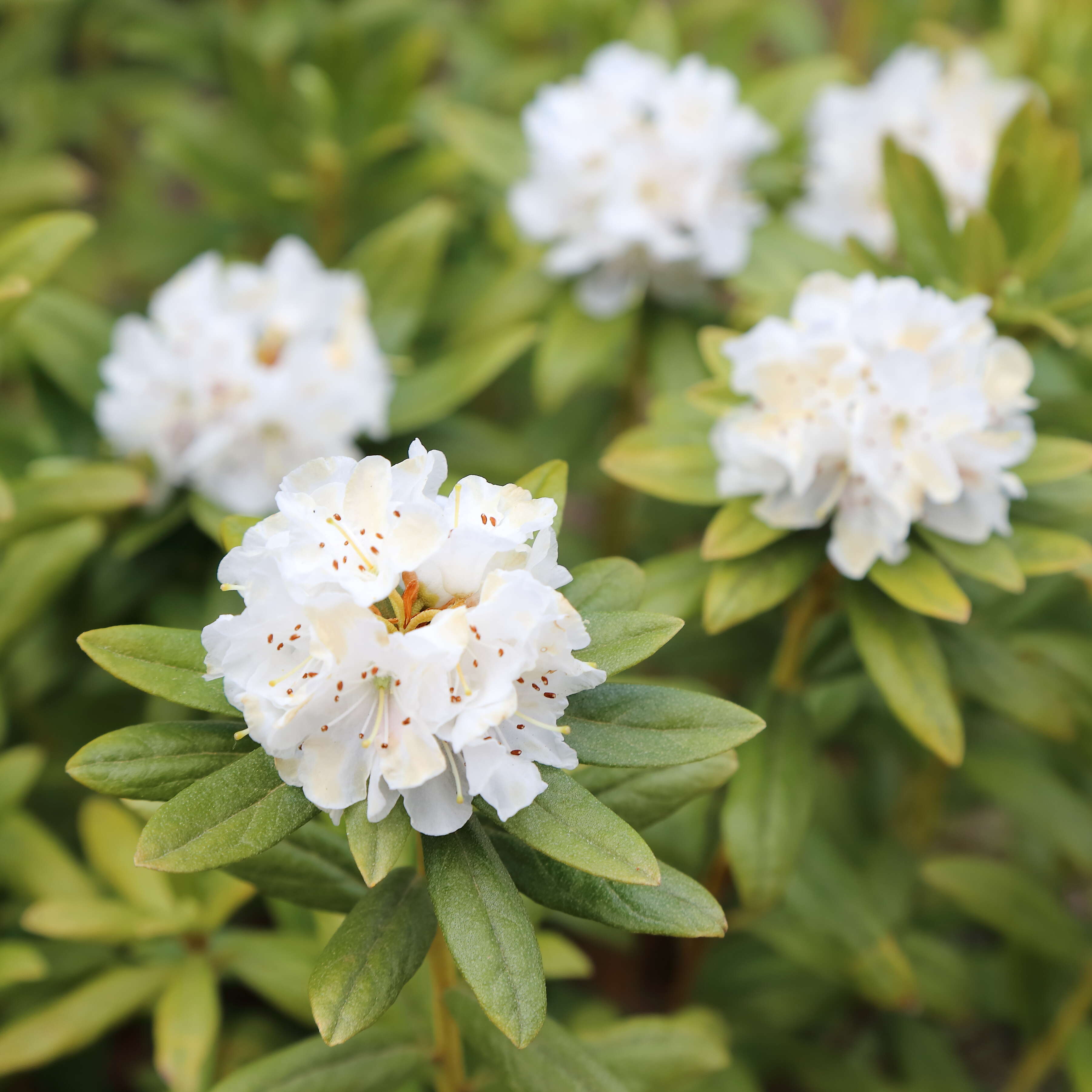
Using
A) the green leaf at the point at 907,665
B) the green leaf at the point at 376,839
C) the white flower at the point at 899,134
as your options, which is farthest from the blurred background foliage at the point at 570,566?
the green leaf at the point at 376,839

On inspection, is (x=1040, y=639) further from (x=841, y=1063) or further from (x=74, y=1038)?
(x=74, y=1038)

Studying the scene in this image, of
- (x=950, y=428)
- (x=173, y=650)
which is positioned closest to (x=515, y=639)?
(x=173, y=650)

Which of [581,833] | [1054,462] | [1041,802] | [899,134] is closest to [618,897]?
[581,833]

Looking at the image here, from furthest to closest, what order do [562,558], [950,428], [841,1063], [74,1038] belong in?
[562,558] → [841,1063] → [74,1038] → [950,428]

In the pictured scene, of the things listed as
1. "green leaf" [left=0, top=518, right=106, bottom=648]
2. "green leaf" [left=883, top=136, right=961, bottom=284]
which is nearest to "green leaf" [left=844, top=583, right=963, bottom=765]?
"green leaf" [left=883, top=136, right=961, bottom=284]

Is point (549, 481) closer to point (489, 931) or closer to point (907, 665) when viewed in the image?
point (489, 931)

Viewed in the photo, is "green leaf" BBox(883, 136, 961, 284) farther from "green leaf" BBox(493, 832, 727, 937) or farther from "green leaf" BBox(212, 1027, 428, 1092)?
"green leaf" BBox(212, 1027, 428, 1092)
